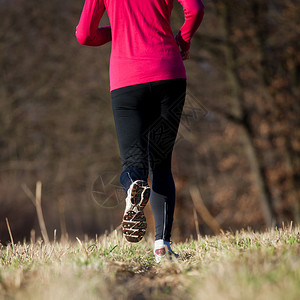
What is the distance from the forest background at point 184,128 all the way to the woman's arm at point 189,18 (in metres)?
6.21

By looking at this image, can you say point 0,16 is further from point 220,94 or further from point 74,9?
point 220,94

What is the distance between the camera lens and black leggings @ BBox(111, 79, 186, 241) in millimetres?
2705

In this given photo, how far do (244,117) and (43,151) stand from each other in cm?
951

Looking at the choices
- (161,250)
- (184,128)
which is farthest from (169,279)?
(184,128)

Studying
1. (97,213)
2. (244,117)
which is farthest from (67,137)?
(244,117)

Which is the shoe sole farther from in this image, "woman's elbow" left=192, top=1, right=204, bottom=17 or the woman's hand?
"woman's elbow" left=192, top=1, right=204, bottom=17

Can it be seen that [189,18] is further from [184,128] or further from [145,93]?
[184,128]

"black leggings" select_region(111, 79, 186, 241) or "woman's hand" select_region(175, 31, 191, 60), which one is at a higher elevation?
"woman's hand" select_region(175, 31, 191, 60)

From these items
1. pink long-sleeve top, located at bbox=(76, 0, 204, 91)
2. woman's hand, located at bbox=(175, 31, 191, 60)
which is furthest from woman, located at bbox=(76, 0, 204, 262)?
woman's hand, located at bbox=(175, 31, 191, 60)

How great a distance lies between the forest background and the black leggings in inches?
241

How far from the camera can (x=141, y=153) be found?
275 centimetres

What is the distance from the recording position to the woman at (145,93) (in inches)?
105

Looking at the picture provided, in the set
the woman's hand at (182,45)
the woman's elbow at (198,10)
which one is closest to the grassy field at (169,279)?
Result: the woman's hand at (182,45)

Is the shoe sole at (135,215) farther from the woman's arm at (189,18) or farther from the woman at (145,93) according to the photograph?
the woman's arm at (189,18)
